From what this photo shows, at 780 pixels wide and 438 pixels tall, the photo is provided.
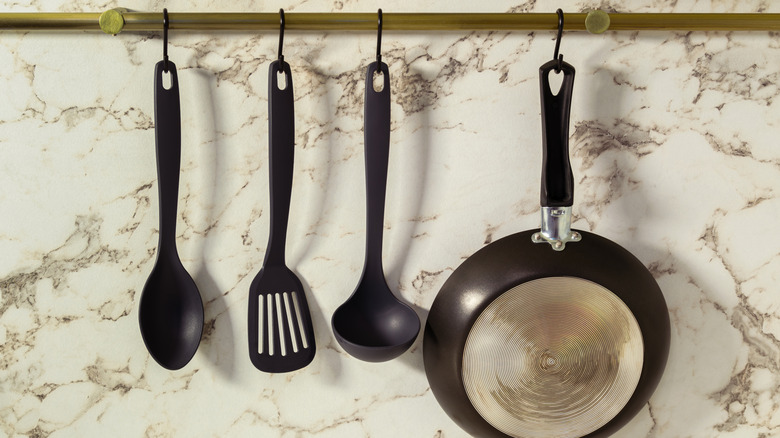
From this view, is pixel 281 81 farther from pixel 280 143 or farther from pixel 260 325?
pixel 260 325

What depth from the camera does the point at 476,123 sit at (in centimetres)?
74

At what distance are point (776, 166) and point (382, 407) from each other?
59cm

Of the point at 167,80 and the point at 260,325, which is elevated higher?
the point at 167,80

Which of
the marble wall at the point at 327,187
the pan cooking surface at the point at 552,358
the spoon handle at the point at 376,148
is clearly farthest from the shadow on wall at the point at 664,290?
the spoon handle at the point at 376,148

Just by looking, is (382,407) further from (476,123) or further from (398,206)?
(476,123)

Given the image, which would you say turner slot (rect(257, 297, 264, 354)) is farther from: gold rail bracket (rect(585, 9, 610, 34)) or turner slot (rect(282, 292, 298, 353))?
gold rail bracket (rect(585, 9, 610, 34))

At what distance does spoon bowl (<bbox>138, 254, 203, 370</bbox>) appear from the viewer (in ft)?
2.33

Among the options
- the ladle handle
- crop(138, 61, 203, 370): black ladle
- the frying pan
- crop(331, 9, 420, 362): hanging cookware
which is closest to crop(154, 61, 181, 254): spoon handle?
crop(138, 61, 203, 370): black ladle

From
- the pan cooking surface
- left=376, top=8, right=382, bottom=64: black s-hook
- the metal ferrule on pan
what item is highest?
left=376, top=8, right=382, bottom=64: black s-hook

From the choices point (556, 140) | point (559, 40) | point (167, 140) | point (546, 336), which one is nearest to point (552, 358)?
point (546, 336)

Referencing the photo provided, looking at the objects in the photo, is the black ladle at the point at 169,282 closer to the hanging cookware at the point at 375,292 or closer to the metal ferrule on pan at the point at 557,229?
the hanging cookware at the point at 375,292

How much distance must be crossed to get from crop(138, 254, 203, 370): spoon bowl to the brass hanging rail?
263 mm

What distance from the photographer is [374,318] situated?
0.75m

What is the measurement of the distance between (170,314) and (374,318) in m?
0.24
